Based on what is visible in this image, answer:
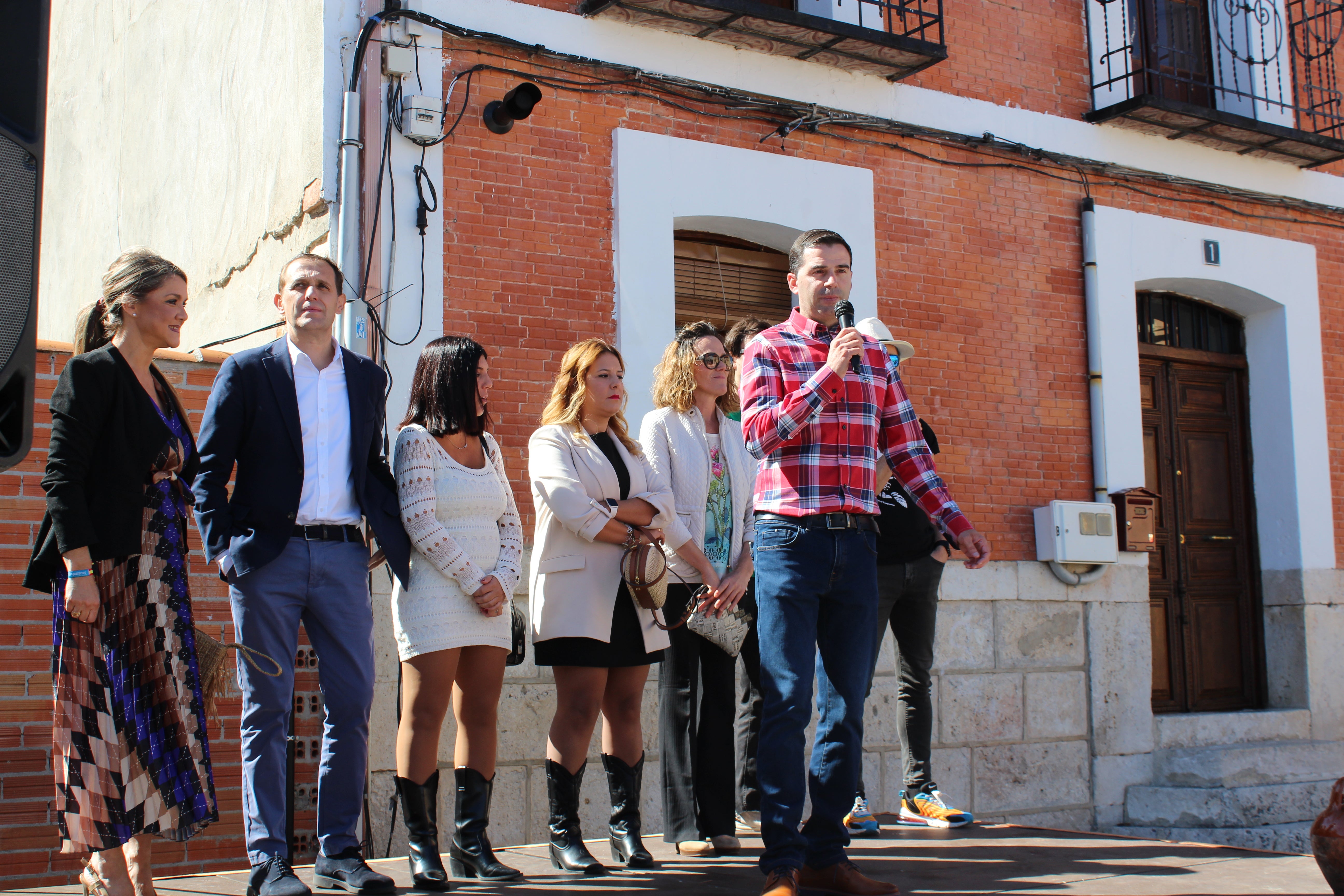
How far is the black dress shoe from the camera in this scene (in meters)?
3.51

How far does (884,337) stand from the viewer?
19.0 feet

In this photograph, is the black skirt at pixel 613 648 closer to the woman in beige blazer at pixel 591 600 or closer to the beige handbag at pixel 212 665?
the woman in beige blazer at pixel 591 600

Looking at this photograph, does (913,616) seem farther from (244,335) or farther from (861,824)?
(244,335)

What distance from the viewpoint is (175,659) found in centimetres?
355

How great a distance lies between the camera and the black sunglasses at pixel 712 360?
480 centimetres

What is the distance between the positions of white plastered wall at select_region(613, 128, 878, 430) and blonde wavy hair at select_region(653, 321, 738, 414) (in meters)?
1.28

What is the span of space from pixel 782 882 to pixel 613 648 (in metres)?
1.14

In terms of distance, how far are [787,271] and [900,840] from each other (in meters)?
3.95

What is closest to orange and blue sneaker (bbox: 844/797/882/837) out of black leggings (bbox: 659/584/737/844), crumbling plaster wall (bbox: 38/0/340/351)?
black leggings (bbox: 659/584/737/844)

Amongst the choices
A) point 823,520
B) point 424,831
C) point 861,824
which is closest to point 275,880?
point 424,831

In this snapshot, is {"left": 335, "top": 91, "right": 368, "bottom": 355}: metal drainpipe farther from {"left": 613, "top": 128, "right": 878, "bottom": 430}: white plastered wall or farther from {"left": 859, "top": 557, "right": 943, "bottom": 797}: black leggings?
{"left": 859, "top": 557, "right": 943, "bottom": 797}: black leggings

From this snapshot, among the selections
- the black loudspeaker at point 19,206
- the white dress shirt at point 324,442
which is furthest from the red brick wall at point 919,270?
the black loudspeaker at point 19,206

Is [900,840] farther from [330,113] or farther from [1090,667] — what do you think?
[330,113]

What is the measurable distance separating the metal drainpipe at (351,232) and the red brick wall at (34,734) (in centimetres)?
125
